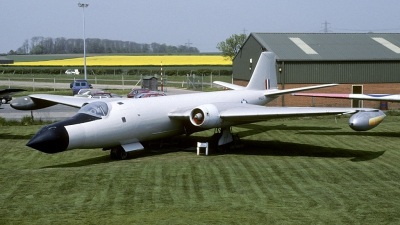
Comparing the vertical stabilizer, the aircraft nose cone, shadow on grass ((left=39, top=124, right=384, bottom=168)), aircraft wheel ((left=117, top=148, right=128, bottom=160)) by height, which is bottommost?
shadow on grass ((left=39, top=124, right=384, bottom=168))

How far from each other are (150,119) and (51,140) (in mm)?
4899

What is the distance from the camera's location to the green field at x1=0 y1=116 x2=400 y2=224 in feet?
47.7

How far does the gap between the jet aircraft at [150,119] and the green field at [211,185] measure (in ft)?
3.20

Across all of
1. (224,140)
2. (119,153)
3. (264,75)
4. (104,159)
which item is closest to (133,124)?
(119,153)

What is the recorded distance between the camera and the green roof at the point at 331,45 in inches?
1815

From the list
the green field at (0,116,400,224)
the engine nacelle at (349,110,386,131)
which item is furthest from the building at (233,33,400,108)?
the engine nacelle at (349,110,386,131)

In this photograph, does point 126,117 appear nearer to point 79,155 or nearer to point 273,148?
point 79,155

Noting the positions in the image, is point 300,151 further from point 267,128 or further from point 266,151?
point 267,128

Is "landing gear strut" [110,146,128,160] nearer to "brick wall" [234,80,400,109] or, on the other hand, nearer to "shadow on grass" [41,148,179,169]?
"shadow on grass" [41,148,179,169]

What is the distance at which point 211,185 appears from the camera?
18.0 meters

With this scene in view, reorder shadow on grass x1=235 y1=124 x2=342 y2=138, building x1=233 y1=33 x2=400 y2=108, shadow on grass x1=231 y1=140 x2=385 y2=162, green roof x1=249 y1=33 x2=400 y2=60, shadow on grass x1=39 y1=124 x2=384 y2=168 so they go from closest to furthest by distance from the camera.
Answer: shadow on grass x1=39 y1=124 x2=384 y2=168 < shadow on grass x1=231 y1=140 x2=385 y2=162 < shadow on grass x1=235 y1=124 x2=342 y2=138 < building x1=233 y1=33 x2=400 y2=108 < green roof x1=249 y1=33 x2=400 y2=60

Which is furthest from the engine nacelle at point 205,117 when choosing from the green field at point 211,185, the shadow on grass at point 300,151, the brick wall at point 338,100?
the brick wall at point 338,100

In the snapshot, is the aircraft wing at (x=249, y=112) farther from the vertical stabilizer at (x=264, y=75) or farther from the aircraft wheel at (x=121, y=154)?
the vertical stabilizer at (x=264, y=75)

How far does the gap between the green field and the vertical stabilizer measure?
14.7 ft
